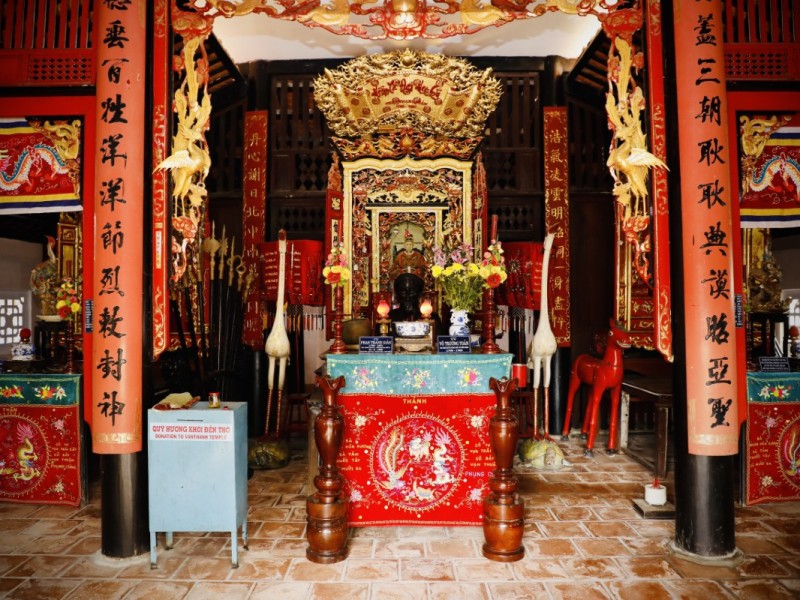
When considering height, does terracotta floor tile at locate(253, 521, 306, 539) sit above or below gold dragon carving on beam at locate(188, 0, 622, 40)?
below

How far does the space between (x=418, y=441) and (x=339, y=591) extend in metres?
1.00

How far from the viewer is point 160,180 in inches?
129

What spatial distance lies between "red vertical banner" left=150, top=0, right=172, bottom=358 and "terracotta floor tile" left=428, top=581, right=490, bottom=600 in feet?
6.81

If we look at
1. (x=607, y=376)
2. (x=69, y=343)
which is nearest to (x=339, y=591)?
(x=607, y=376)

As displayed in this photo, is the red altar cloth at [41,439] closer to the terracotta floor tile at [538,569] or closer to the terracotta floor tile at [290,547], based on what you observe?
the terracotta floor tile at [290,547]

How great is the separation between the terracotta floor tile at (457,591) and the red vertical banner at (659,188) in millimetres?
1748

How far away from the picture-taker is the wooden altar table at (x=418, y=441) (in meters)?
3.43

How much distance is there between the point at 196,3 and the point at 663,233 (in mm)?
3279

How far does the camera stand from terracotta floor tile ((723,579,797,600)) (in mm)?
2691

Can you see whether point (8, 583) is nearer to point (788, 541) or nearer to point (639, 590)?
point (639, 590)


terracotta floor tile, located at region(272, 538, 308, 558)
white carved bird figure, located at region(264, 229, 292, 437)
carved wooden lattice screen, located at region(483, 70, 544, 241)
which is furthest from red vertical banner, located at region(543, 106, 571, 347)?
terracotta floor tile, located at region(272, 538, 308, 558)

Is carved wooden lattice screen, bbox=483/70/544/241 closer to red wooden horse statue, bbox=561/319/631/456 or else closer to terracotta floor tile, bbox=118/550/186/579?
red wooden horse statue, bbox=561/319/631/456

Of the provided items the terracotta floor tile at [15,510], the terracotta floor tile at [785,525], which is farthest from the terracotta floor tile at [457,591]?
the terracotta floor tile at [15,510]

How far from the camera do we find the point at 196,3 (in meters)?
3.43
